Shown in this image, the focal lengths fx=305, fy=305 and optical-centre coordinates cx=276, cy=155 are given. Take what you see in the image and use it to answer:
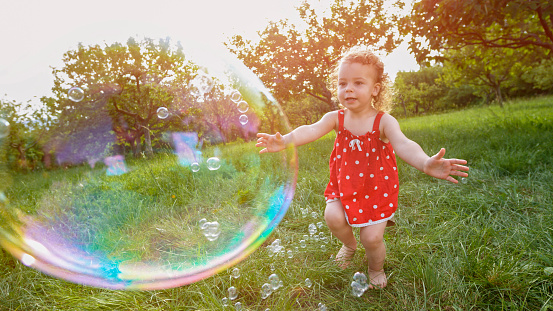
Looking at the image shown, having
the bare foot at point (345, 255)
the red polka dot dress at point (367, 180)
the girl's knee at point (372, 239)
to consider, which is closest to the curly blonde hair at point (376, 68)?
the red polka dot dress at point (367, 180)

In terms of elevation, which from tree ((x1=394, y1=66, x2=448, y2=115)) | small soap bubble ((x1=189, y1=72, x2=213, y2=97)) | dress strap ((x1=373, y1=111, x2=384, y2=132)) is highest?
small soap bubble ((x1=189, y1=72, x2=213, y2=97))

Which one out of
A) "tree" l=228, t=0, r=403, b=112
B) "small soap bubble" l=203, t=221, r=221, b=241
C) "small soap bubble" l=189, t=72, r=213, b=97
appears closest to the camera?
"small soap bubble" l=203, t=221, r=221, b=241

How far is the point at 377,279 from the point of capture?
193 centimetres

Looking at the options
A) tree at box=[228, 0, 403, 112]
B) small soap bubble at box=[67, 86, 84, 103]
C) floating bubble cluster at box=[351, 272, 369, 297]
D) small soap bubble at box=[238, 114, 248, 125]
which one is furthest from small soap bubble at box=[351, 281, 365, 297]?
tree at box=[228, 0, 403, 112]

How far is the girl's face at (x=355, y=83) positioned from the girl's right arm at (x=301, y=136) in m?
0.21

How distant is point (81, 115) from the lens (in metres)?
6.39

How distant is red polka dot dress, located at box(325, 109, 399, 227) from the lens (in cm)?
186

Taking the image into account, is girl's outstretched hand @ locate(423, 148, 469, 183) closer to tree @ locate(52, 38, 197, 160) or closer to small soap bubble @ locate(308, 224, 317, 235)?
small soap bubble @ locate(308, 224, 317, 235)

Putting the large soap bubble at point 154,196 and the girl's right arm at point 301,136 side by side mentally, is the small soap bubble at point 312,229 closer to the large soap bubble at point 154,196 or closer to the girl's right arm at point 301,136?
the large soap bubble at point 154,196

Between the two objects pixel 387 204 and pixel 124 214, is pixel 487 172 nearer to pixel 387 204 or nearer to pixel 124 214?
pixel 387 204

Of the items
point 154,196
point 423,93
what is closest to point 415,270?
point 154,196

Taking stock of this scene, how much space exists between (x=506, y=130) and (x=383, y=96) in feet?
17.0

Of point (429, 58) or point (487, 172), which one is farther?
point (429, 58)

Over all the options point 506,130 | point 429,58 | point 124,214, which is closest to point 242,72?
point 124,214
